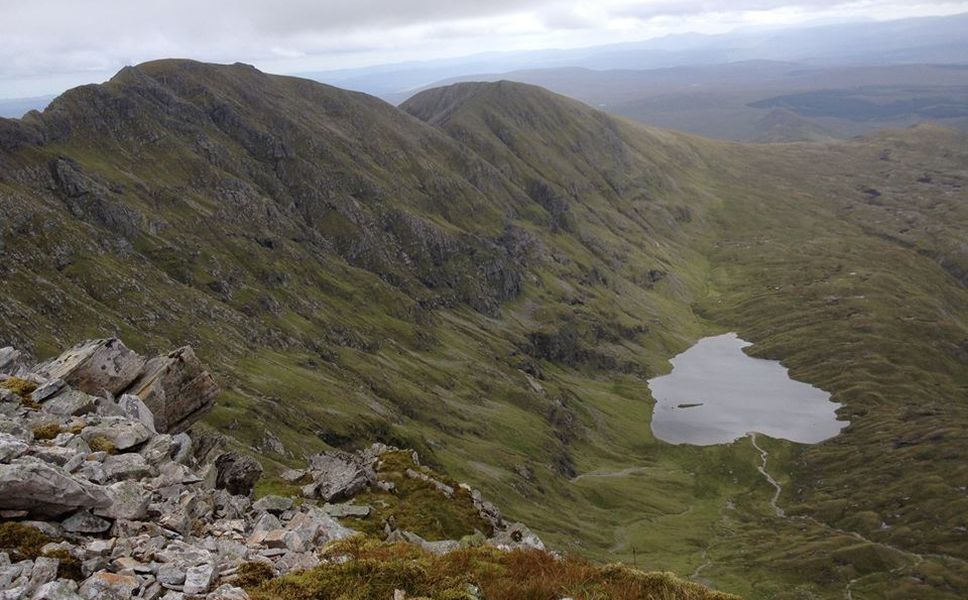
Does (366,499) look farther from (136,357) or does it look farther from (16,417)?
(16,417)

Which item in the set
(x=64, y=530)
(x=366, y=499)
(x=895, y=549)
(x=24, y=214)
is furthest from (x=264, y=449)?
(x=895, y=549)

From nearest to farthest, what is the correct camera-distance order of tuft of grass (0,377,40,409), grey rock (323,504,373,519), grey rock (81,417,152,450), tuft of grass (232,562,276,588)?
tuft of grass (232,562,276,588), grey rock (81,417,152,450), tuft of grass (0,377,40,409), grey rock (323,504,373,519)

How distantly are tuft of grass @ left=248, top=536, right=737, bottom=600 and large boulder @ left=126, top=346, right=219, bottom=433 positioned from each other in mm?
22711

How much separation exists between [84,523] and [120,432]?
27.9 feet

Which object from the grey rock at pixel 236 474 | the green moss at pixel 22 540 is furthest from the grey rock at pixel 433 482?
the green moss at pixel 22 540

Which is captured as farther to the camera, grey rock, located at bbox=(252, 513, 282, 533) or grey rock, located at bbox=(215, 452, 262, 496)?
grey rock, located at bbox=(215, 452, 262, 496)

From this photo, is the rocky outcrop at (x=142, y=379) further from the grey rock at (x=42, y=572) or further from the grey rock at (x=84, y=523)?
the grey rock at (x=42, y=572)

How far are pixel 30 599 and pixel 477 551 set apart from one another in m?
16.6

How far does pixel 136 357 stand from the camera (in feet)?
149

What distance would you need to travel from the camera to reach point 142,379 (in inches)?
1756

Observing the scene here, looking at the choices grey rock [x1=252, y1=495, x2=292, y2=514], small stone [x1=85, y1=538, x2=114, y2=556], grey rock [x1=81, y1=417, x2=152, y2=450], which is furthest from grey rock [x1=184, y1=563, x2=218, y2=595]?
grey rock [x1=252, y1=495, x2=292, y2=514]

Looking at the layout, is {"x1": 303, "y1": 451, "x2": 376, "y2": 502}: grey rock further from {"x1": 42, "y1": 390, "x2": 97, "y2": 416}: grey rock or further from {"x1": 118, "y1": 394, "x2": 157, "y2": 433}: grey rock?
{"x1": 42, "y1": 390, "x2": 97, "y2": 416}: grey rock

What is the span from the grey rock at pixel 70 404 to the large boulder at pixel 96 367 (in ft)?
17.3

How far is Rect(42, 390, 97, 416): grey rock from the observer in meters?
32.4
